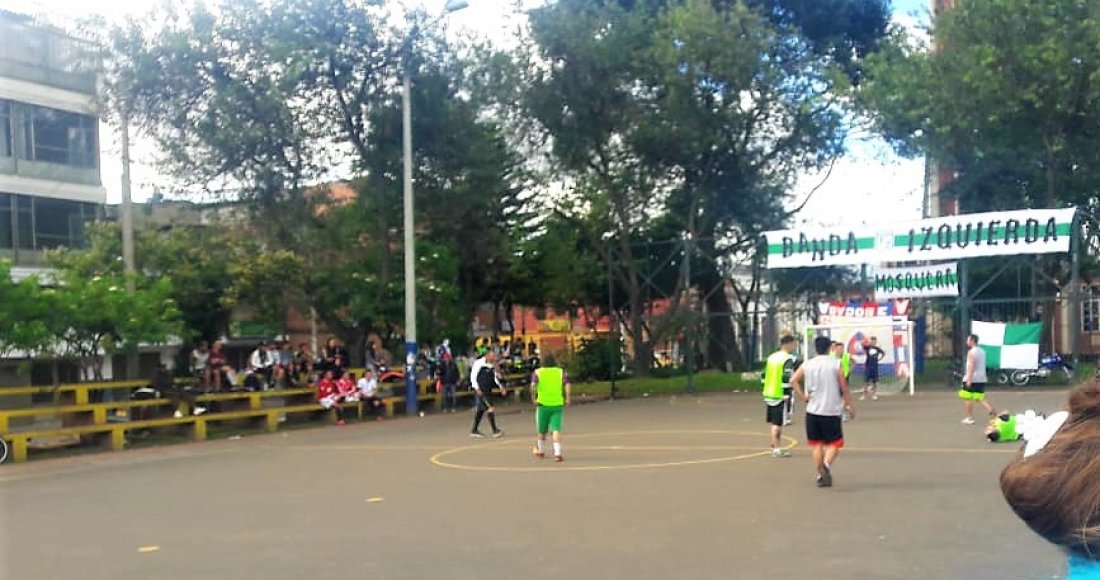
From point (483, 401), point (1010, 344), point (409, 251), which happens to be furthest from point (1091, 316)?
point (483, 401)

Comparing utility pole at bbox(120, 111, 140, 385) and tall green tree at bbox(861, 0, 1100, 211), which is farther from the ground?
tall green tree at bbox(861, 0, 1100, 211)

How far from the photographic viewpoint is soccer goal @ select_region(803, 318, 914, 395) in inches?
1219

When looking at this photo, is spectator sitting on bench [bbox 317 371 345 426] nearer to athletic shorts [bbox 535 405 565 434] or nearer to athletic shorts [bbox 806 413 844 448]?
athletic shorts [bbox 535 405 565 434]

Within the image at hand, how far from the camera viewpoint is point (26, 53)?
35312mm

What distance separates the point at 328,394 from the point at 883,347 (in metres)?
15.0

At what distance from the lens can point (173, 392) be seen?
2392 centimetres

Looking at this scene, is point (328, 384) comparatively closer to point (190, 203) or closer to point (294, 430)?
point (294, 430)

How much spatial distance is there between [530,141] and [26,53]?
52.7 ft

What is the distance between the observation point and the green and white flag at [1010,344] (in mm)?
30125

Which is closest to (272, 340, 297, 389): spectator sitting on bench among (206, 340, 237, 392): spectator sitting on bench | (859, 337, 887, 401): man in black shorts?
(206, 340, 237, 392): spectator sitting on bench

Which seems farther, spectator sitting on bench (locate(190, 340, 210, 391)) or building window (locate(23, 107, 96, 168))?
building window (locate(23, 107, 96, 168))

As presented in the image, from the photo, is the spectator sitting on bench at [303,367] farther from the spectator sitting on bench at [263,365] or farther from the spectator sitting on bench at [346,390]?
the spectator sitting on bench at [346,390]

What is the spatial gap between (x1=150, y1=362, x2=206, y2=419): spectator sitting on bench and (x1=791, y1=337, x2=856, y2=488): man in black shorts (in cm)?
1481

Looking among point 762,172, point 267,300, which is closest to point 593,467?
point 267,300
